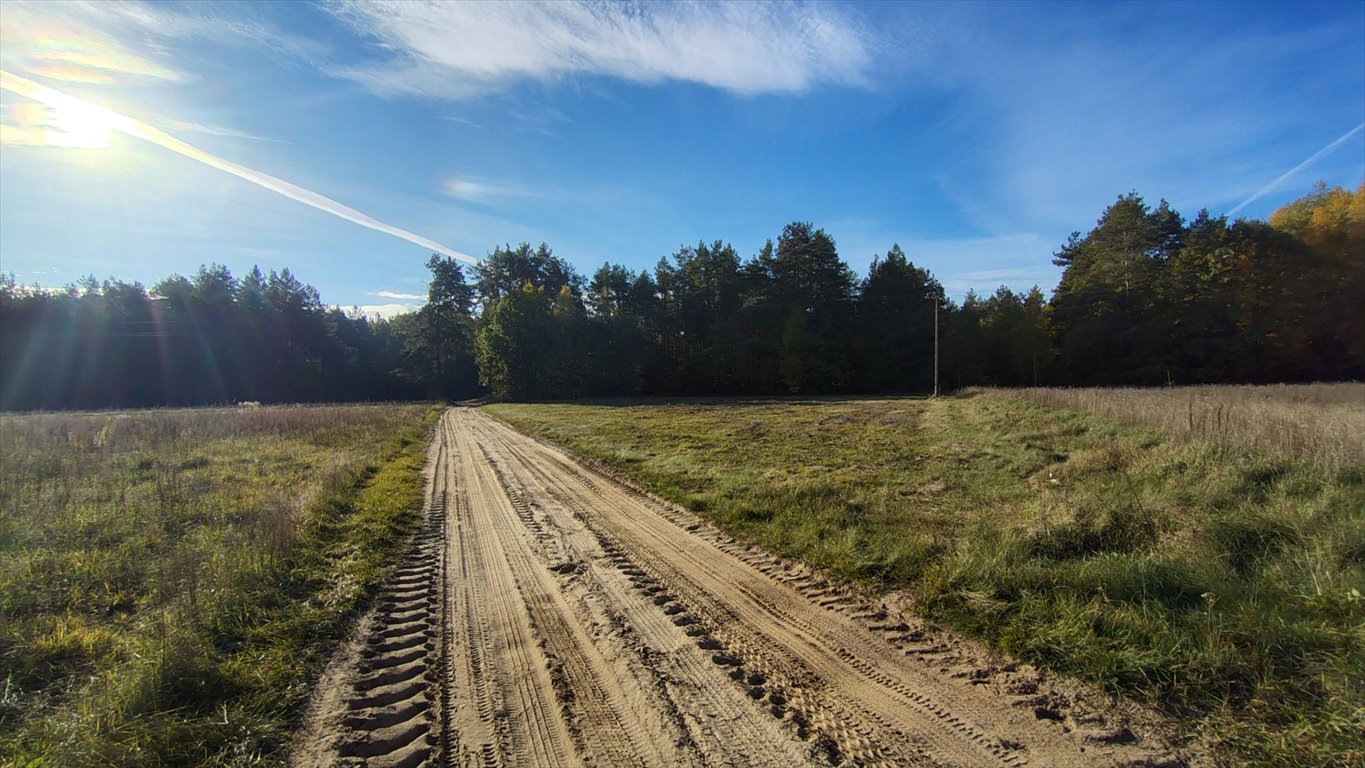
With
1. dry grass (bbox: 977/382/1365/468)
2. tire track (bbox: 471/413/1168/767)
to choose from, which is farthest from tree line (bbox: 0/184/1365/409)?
tire track (bbox: 471/413/1168/767)

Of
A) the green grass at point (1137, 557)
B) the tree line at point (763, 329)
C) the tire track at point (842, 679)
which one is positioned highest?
the tree line at point (763, 329)

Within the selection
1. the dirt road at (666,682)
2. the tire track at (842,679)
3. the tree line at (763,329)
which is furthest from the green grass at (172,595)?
the tree line at (763,329)

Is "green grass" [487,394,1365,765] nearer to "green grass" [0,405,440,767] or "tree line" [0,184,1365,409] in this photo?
"green grass" [0,405,440,767]

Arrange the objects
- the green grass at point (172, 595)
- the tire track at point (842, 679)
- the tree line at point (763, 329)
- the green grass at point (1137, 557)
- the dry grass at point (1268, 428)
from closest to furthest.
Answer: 1. the tire track at point (842, 679)
2. the green grass at point (172, 595)
3. the green grass at point (1137, 557)
4. the dry grass at point (1268, 428)
5. the tree line at point (763, 329)

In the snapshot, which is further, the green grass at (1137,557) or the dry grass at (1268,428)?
the dry grass at (1268,428)

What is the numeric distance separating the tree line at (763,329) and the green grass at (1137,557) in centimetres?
4512

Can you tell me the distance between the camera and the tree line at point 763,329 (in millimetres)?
40969

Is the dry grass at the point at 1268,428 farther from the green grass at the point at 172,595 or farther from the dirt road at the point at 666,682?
the green grass at the point at 172,595

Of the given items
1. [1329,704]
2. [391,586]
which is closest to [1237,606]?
[1329,704]

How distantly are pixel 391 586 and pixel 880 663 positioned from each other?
4698 mm

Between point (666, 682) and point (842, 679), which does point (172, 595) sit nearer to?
point (666, 682)

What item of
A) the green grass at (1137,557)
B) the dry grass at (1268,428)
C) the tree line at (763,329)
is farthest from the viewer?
the tree line at (763,329)

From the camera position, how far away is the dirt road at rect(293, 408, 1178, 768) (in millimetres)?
2793

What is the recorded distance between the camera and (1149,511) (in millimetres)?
5781
